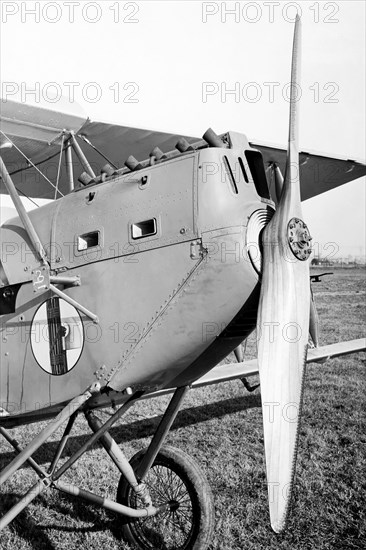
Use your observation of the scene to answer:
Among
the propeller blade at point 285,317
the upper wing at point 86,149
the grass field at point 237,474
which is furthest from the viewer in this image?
the upper wing at point 86,149

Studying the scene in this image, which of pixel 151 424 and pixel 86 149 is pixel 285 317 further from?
pixel 151 424

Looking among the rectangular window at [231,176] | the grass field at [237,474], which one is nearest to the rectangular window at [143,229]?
the rectangular window at [231,176]

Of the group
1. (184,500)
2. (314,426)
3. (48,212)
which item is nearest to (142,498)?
(184,500)

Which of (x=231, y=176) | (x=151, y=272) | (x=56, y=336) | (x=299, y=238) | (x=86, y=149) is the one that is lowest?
(x=56, y=336)

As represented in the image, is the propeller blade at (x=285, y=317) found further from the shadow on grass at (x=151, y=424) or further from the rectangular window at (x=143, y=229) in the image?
the shadow on grass at (x=151, y=424)

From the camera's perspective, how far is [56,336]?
10.3 ft

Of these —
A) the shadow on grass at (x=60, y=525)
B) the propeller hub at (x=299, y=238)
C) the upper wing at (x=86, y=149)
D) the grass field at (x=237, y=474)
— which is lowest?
the shadow on grass at (x=60, y=525)

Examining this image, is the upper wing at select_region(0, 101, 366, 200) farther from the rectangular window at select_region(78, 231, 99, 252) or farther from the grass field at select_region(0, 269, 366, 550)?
the grass field at select_region(0, 269, 366, 550)

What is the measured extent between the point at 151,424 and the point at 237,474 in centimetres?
200

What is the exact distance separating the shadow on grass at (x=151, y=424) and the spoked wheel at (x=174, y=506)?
6.80 ft

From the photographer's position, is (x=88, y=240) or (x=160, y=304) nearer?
(x=160, y=304)

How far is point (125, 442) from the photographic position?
575cm

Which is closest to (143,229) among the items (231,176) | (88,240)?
(88,240)

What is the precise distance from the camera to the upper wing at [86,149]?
413cm
